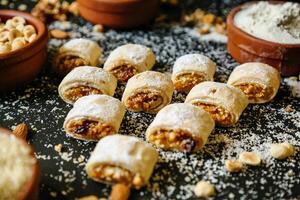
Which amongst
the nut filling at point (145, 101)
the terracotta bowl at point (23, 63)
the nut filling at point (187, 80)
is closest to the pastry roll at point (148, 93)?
the nut filling at point (145, 101)

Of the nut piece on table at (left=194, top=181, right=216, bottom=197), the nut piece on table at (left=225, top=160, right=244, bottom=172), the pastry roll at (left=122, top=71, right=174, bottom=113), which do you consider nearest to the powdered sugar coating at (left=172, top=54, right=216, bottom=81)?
the pastry roll at (left=122, top=71, right=174, bottom=113)

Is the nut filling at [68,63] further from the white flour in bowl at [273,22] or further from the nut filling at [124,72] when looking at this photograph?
the white flour in bowl at [273,22]

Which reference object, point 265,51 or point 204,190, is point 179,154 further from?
point 265,51

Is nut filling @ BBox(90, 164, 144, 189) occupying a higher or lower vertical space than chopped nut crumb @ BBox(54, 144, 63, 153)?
higher

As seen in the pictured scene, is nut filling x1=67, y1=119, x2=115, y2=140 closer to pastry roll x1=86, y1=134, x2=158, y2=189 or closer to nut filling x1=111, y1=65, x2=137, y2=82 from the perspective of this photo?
pastry roll x1=86, y1=134, x2=158, y2=189

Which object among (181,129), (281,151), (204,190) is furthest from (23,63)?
(281,151)

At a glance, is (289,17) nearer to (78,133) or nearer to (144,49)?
(144,49)
